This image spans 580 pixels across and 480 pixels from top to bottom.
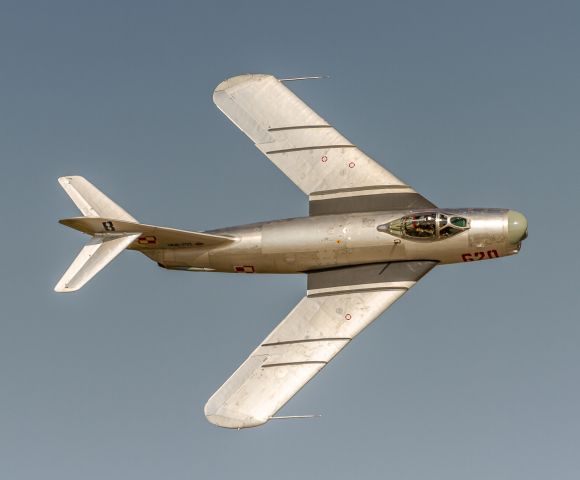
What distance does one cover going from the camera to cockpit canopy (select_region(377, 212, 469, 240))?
4859 cm

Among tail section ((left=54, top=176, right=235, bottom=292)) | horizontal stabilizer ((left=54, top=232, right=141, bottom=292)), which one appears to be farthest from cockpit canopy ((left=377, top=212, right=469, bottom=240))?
horizontal stabilizer ((left=54, top=232, right=141, bottom=292))

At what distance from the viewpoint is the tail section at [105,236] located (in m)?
49.9

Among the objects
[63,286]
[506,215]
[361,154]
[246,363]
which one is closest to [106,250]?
[63,286]

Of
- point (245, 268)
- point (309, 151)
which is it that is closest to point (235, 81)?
point (309, 151)

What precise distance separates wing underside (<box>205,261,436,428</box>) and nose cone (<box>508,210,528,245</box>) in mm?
3069

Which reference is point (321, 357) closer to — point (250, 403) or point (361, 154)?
point (250, 403)

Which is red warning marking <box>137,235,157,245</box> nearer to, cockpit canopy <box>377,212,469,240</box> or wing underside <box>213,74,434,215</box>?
wing underside <box>213,74,434,215</box>

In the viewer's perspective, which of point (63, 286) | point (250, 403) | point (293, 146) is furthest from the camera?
point (293, 146)

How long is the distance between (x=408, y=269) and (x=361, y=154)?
17.3 ft

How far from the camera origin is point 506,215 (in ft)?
160

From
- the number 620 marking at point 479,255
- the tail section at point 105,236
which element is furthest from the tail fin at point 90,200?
the number 620 marking at point 479,255

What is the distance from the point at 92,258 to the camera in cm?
5016

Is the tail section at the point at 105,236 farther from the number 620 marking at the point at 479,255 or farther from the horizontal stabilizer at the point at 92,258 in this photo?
the number 620 marking at the point at 479,255

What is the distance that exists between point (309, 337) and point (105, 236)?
343 inches
